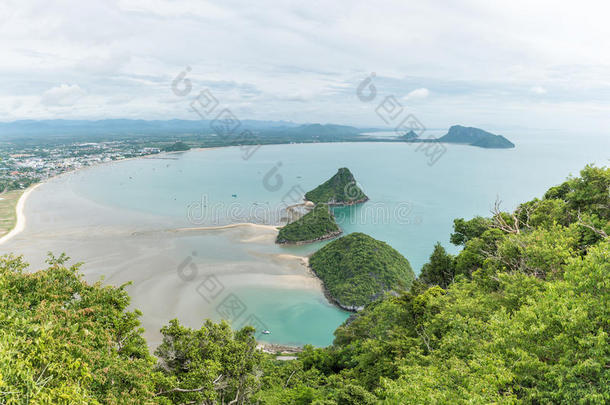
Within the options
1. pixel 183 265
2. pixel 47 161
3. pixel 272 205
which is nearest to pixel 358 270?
pixel 183 265

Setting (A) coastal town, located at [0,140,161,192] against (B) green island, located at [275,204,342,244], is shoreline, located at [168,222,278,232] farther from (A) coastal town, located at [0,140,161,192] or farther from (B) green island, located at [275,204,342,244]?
(A) coastal town, located at [0,140,161,192]

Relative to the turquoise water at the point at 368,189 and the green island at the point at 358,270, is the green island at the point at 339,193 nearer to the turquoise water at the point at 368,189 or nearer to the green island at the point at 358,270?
the turquoise water at the point at 368,189

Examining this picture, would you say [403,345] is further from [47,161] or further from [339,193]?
[47,161]

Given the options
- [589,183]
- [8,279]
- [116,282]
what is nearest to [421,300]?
[589,183]

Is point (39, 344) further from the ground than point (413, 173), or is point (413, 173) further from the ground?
point (413, 173)

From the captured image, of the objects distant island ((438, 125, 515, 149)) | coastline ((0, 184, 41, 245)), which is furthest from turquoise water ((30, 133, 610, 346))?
distant island ((438, 125, 515, 149))

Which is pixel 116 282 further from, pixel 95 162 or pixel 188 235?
pixel 95 162
